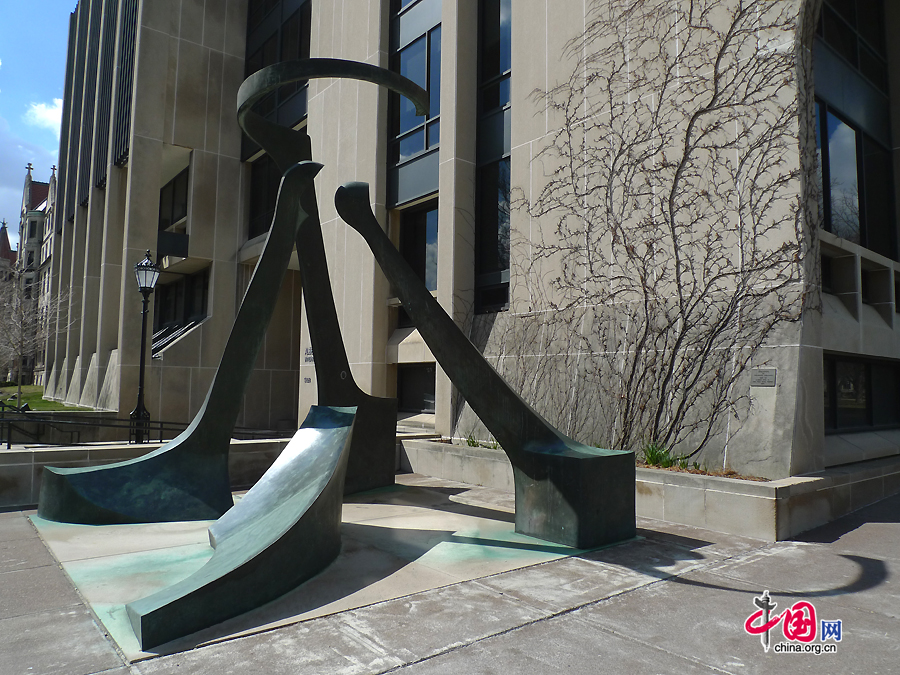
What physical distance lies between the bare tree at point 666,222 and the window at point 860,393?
283 cm

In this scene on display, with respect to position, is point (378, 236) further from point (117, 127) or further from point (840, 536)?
point (117, 127)

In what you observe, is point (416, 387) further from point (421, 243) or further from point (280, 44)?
point (280, 44)

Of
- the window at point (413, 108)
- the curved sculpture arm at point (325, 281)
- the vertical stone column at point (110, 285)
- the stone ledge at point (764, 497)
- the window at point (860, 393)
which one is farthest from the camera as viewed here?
the vertical stone column at point (110, 285)

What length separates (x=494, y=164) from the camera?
1422 centimetres

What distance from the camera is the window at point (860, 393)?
427 inches

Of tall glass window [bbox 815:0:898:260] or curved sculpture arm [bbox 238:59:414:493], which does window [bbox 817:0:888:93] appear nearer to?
tall glass window [bbox 815:0:898:260]

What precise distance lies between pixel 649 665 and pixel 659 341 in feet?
22.8

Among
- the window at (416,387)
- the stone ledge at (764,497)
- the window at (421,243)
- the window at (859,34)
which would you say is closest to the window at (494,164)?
the window at (421,243)

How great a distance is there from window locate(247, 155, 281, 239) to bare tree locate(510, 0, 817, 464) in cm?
1246

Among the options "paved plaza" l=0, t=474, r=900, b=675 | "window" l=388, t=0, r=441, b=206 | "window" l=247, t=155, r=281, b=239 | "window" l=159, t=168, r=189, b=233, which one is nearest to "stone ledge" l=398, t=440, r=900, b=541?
"paved plaza" l=0, t=474, r=900, b=675

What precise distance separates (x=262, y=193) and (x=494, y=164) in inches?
458

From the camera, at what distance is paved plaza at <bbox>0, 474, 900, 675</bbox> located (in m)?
3.85

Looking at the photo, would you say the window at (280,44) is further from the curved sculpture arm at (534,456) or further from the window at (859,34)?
the curved sculpture arm at (534,456)

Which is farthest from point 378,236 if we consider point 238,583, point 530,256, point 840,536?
point 840,536
